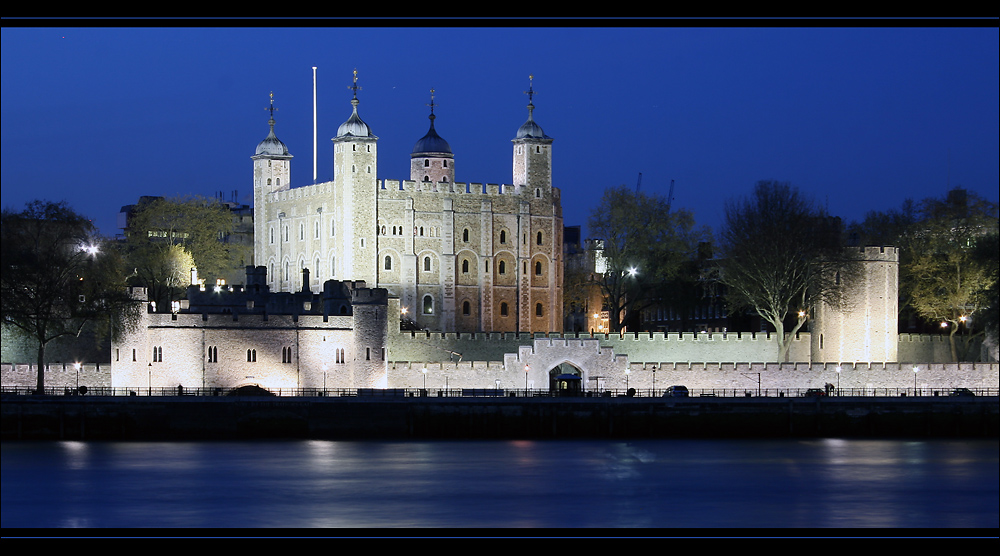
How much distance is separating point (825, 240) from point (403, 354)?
1833 centimetres

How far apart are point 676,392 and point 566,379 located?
4175 mm

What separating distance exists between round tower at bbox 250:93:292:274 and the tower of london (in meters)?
0.51

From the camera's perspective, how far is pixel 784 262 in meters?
66.4

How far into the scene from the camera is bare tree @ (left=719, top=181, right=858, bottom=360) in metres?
65.4

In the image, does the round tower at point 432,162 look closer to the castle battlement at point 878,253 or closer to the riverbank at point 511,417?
the castle battlement at point 878,253

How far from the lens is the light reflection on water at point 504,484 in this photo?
3666 centimetres

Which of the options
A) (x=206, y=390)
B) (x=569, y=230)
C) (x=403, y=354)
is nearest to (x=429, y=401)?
(x=206, y=390)

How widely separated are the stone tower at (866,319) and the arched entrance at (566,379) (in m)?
11.8

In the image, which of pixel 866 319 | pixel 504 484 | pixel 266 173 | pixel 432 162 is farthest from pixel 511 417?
pixel 266 173

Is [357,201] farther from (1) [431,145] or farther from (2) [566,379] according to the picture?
(2) [566,379]

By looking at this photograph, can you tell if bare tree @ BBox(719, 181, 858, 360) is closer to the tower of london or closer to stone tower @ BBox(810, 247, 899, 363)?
stone tower @ BBox(810, 247, 899, 363)

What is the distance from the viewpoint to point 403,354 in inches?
2576

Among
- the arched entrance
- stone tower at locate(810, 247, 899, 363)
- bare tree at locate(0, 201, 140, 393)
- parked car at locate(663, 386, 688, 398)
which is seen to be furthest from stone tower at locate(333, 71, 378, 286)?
stone tower at locate(810, 247, 899, 363)

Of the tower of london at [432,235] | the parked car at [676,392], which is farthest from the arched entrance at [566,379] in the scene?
the tower of london at [432,235]
